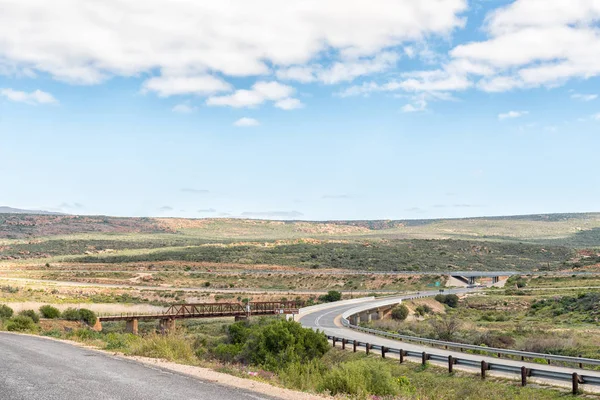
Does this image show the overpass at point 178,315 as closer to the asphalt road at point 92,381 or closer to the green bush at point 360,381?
the asphalt road at point 92,381

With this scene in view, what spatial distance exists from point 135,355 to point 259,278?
256ft

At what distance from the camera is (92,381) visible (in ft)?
43.7

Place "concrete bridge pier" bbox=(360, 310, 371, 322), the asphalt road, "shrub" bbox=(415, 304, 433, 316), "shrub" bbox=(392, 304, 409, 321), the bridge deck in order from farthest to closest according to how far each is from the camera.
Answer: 1. "shrub" bbox=(415, 304, 433, 316)
2. "shrub" bbox=(392, 304, 409, 321)
3. "concrete bridge pier" bbox=(360, 310, 371, 322)
4. the bridge deck
5. the asphalt road

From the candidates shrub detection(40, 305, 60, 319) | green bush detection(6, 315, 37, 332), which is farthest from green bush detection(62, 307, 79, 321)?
green bush detection(6, 315, 37, 332)

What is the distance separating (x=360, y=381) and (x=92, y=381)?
646 cm

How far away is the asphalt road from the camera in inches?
467

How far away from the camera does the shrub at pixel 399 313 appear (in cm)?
5856

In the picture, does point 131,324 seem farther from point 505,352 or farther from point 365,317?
point 505,352

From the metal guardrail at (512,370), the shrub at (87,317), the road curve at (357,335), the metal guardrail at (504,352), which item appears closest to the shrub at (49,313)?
the shrub at (87,317)

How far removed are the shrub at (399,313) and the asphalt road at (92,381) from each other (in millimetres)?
44174

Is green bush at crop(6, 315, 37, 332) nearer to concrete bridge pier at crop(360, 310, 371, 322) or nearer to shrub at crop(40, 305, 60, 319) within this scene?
shrub at crop(40, 305, 60, 319)

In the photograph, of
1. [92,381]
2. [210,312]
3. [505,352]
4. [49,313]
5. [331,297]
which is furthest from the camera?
[331,297]

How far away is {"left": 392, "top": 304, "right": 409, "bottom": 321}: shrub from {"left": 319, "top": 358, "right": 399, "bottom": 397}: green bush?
43.9m

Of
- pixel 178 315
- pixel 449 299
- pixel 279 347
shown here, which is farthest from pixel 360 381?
pixel 449 299
